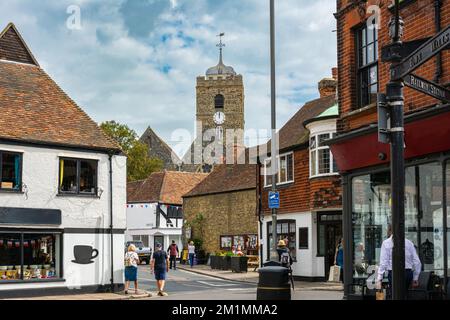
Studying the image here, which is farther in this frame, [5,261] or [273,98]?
[5,261]

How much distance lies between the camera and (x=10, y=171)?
23.0 meters

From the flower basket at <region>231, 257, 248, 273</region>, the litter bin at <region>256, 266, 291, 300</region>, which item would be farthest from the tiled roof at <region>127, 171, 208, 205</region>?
the litter bin at <region>256, 266, 291, 300</region>

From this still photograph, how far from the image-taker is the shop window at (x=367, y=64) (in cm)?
1564

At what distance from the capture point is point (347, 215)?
1571 cm

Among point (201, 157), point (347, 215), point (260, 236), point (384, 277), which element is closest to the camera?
point (384, 277)

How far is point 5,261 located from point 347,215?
12408 mm

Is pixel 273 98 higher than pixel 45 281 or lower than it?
higher

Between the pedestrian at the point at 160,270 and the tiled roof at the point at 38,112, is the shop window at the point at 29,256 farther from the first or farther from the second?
the pedestrian at the point at 160,270

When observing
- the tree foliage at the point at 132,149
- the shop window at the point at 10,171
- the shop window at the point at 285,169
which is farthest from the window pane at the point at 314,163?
the tree foliage at the point at 132,149

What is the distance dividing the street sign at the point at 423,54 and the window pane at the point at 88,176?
57.3 feet

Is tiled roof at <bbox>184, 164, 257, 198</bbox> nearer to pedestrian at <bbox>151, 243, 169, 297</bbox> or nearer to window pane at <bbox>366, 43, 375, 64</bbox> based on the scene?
pedestrian at <bbox>151, 243, 169, 297</bbox>
